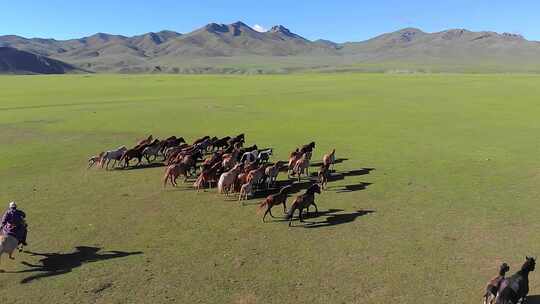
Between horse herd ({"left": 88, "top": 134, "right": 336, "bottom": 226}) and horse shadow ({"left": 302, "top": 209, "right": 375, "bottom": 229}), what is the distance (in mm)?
459

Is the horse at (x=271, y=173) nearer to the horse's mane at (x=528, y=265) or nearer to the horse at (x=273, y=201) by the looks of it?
the horse at (x=273, y=201)

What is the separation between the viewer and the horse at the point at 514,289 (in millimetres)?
9008

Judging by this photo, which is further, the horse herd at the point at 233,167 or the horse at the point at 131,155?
the horse at the point at 131,155

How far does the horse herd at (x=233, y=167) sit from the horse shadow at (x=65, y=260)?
438cm

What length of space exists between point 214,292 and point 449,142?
19103 millimetres

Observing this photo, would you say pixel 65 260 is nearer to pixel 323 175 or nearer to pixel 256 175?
pixel 256 175

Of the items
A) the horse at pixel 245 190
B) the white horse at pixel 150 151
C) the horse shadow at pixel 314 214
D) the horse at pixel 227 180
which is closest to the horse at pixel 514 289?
the horse shadow at pixel 314 214

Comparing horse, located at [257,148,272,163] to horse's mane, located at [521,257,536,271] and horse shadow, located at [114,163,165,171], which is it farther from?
horse's mane, located at [521,257,536,271]

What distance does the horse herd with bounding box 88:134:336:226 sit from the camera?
14.7 meters

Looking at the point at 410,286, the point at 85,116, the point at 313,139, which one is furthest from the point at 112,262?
the point at 85,116

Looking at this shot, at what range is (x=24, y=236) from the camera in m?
12.1

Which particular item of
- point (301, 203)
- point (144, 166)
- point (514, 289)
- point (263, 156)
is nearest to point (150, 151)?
point (144, 166)

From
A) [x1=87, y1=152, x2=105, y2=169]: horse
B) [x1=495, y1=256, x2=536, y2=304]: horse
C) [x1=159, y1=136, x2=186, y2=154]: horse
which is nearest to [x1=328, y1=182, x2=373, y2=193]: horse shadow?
[x1=495, y1=256, x2=536, y2=304]: horse

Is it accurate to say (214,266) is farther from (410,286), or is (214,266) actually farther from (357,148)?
(357,148)
